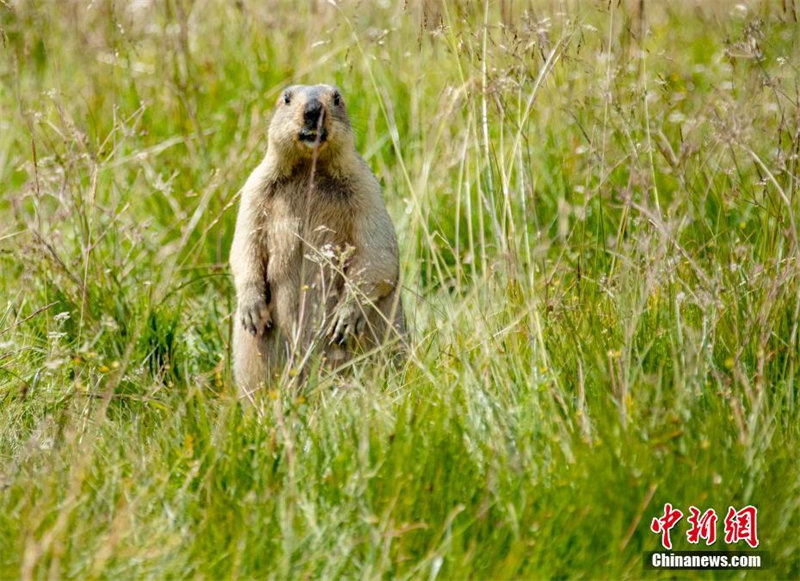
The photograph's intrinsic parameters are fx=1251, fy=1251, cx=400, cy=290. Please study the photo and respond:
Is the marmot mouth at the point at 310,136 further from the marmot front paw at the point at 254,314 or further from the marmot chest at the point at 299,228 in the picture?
the marmot front paw at the point at 254,314

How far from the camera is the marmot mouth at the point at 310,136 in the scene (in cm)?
506

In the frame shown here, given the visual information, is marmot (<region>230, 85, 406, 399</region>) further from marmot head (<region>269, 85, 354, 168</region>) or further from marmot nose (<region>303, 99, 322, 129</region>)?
marmot nose (<region>303, 99, 322, 129</region>)

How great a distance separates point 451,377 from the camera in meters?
4.46

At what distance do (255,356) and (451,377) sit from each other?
116cm

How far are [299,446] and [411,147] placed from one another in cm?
323

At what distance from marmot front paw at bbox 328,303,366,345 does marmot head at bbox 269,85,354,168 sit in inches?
25.7

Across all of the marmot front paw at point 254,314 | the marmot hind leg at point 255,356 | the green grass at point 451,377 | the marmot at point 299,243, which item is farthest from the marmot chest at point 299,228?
the green grass at point 451,377

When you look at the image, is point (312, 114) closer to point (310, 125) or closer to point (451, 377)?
point (310, 125)

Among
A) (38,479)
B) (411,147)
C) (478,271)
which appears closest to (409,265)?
(478,271)

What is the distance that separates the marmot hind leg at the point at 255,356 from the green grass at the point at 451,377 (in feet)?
0.27

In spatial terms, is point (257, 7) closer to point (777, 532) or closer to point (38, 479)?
point (38, 479)

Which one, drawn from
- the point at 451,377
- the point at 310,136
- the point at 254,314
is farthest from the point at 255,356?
the point at 451,377

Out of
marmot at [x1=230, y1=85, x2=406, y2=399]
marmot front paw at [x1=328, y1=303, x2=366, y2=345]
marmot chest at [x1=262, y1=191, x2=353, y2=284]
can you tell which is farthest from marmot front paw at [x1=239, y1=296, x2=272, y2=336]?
marmot front paw at [x1=328, y1=303, x2=366, y2=345]

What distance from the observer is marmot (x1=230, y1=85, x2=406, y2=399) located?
5.21m
